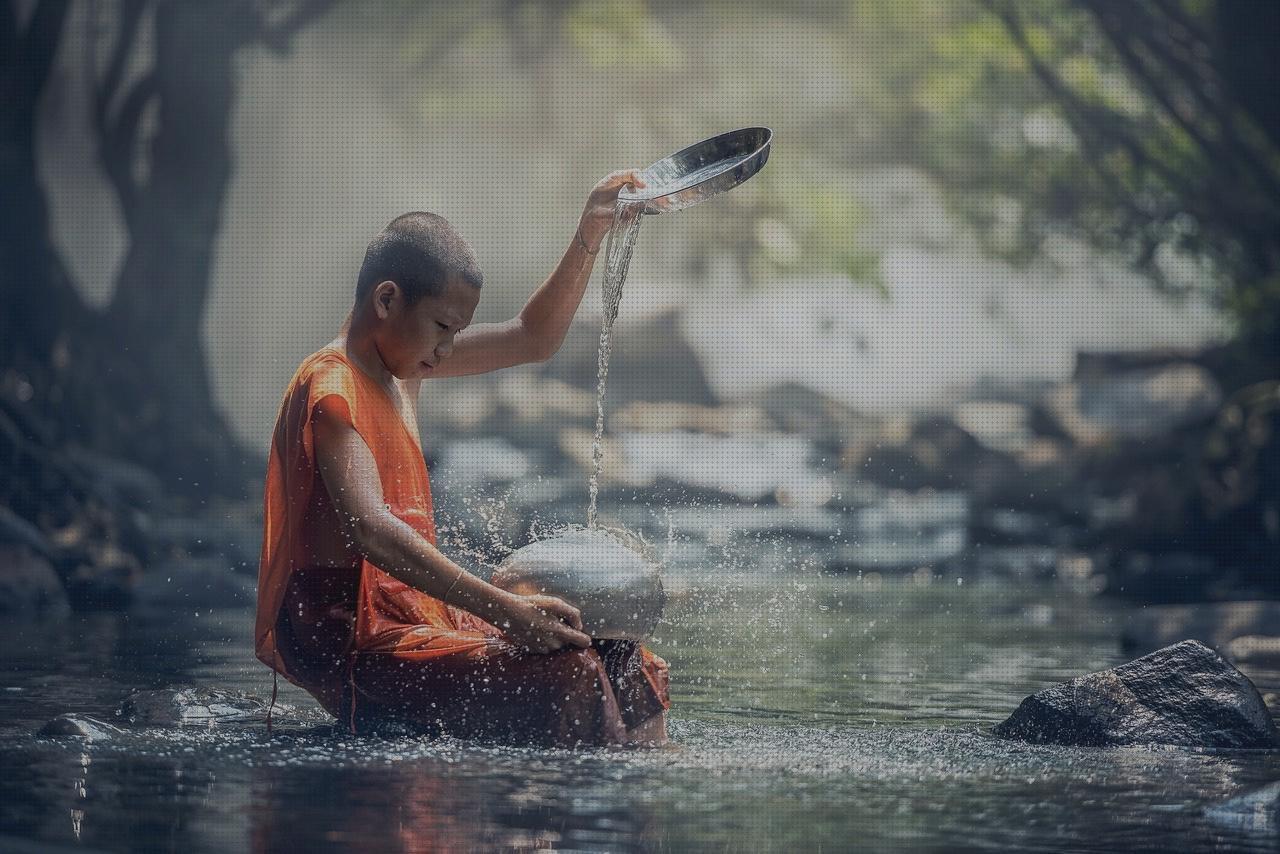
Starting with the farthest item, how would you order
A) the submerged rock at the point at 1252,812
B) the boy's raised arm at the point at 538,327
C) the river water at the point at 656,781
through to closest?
the boy's raised arm at the point at 538,327 < the submerged rock at the point at 1252,812 < the river water at the point at 656,781

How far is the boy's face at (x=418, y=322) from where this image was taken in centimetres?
446

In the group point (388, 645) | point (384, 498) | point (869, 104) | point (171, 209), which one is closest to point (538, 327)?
point (384, 498)

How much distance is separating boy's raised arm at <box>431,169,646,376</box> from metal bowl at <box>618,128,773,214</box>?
0.37 feet

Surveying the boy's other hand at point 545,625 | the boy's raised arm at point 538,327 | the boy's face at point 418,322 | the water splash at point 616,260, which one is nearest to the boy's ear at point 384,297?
the boy's face at point 418,322

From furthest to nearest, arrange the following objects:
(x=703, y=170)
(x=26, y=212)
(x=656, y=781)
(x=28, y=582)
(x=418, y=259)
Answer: (x=26, y=212)
(x=28, y=582)
(x=703, y=170)
(x=418, y=259)
(x=656, y=781)

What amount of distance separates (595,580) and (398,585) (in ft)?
1.82

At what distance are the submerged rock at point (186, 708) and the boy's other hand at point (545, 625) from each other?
1.34 m

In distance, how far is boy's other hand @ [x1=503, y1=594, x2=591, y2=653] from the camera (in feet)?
13.7

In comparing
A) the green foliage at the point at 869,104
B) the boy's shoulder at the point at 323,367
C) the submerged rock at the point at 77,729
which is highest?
the green foliage at the point at 869,104

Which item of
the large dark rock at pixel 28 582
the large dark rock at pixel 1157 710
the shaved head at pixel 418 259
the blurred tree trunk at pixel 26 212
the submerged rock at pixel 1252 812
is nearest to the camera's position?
the submerged rock at pixel 1252 812

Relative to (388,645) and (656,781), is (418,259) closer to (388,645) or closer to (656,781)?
(388,645)

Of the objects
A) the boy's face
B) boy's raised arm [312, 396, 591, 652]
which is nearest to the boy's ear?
the boy's face

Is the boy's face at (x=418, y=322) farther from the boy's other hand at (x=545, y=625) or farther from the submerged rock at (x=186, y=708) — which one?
the submerged rock at (x=186, y=708)

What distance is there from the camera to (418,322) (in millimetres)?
4477
